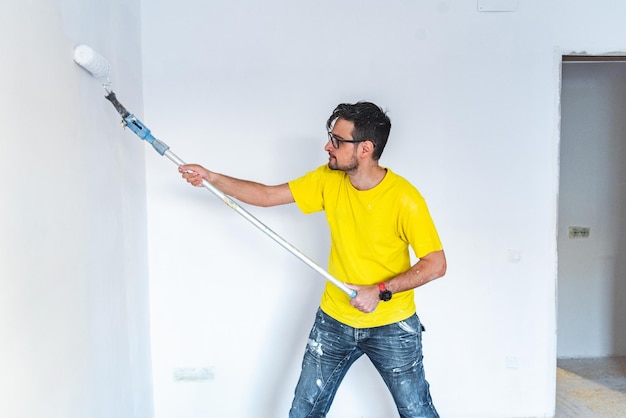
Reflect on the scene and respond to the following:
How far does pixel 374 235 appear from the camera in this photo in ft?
5.29

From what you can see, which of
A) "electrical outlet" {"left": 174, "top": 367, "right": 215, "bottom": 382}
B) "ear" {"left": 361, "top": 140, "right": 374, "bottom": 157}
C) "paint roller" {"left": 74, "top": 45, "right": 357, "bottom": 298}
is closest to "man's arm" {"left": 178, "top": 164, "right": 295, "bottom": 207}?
"paint roller" {"left": 74, "top": 45, "right": 357, "bottom": 298}

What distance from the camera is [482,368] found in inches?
87.0

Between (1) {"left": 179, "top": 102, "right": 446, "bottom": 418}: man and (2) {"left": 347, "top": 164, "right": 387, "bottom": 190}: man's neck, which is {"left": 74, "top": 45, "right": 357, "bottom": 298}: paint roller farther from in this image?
(2) {"left": 347, "top": 164, "right": 387, "bottom": 190}: man's neck

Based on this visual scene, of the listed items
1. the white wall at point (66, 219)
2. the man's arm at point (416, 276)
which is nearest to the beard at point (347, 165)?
the man's arm at point (416, 276)

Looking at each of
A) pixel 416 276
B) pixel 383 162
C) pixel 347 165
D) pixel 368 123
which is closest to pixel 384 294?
pixel 416 276

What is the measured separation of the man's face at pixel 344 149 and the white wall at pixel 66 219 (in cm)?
76

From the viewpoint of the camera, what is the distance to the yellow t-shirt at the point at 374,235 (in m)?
1.56

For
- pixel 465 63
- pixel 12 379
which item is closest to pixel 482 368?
pixel 465 63

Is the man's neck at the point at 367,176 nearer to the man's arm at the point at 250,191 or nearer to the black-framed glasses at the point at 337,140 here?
the black-framed glasses at the point at 337,140

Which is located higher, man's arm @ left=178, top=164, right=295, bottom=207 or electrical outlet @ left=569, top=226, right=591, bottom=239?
man's arm @ left=178, top=164, right=295, bottom=207

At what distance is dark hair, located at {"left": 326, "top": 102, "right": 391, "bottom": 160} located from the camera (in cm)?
156

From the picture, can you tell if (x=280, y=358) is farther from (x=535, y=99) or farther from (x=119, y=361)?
(x=535, y=99)

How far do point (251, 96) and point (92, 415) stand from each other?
1.34m

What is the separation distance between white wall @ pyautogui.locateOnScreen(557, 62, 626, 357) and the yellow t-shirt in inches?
73.6
